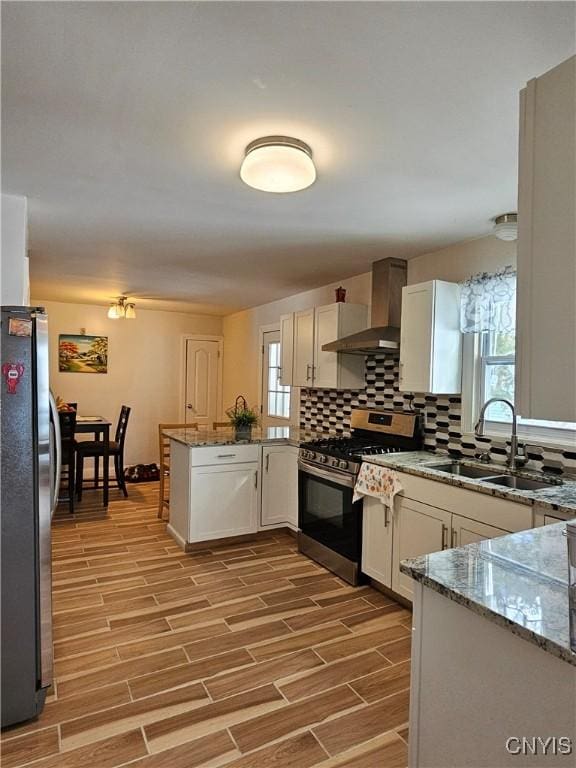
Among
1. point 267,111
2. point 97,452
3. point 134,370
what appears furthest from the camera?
point 134,370

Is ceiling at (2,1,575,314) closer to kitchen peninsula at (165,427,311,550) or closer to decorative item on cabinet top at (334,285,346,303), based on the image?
decorative item on cabinet top at (334,285,346,303)

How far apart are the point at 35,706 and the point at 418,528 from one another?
2004 millimetres

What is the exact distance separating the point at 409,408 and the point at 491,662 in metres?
2.58

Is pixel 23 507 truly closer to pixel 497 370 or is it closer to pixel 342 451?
pixel 342 451

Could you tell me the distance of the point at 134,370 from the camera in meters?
6.57

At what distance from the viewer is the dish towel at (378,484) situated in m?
2.80

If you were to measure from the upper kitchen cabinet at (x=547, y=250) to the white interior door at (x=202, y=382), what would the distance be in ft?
20.7

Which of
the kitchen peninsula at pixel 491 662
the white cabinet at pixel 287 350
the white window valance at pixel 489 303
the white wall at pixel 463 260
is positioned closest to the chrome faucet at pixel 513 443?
the white window valance at pixel 489 303

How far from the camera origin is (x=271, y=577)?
325 centimetres

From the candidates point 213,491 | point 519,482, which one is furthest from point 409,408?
point 213,491

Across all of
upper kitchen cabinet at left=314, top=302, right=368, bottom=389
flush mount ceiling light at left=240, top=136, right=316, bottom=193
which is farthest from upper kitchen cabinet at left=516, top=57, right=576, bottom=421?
upper kitchen cabinet at left=314, top=302, right=368, bottom=389

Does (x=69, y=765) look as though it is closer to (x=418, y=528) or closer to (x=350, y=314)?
(x=418, y=528)

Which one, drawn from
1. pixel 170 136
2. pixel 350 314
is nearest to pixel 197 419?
pixel 350 314

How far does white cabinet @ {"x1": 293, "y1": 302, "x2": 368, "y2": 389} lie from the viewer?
3.92 m
